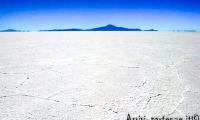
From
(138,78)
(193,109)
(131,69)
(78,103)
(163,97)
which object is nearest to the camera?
(193,109)

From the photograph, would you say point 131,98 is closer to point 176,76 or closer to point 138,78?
point 138,78

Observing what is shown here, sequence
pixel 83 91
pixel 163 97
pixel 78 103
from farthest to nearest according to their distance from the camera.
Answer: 1. pixel 83 91
2. pixel 163 97
3. pixel 78 103

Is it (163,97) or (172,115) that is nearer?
(172,115)

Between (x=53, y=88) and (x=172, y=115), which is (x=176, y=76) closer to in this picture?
(x=172, y=115)

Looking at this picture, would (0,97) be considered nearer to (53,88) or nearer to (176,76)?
(53,88)

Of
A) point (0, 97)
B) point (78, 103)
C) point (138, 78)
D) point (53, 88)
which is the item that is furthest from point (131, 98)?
point (0, 97)

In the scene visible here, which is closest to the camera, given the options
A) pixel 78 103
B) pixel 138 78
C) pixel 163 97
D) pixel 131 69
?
pixel 78 103

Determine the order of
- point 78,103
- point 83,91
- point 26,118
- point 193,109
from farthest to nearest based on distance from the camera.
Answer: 1. point 83,91
2. point 78,103
3. point 193,109
4. point 26,118

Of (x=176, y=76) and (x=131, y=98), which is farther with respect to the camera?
(x=176, y=76)

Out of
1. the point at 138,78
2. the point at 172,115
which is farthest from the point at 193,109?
the point at 138,78
